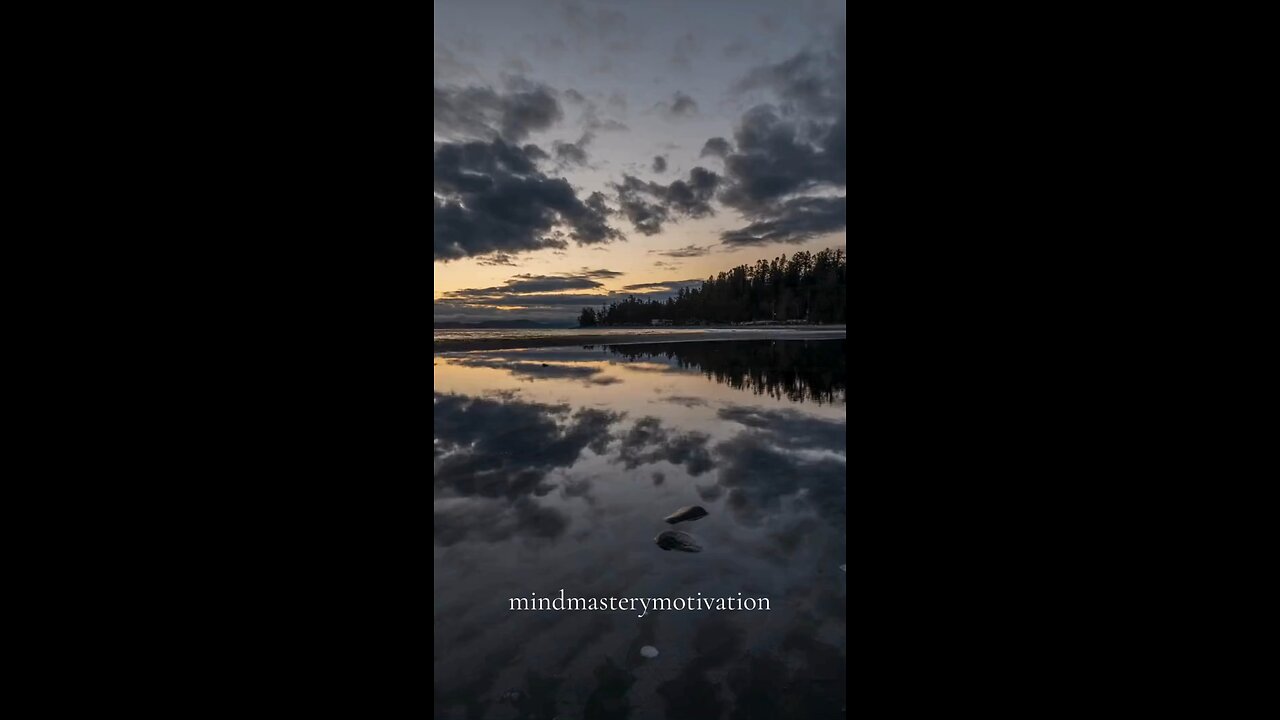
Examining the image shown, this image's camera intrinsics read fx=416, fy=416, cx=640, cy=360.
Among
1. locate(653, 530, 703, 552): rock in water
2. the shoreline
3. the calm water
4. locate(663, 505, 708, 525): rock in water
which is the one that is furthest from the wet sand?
locate(653, 530, 703, 552): rock in water

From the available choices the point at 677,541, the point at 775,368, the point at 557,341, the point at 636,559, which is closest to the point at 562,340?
the point at 557,341

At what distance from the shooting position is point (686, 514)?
415 cm

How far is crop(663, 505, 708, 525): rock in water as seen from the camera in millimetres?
4109

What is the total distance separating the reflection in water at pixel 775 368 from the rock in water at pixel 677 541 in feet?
17.5

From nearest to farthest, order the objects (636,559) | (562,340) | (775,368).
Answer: (636,559) → (775,368) → (562,340)

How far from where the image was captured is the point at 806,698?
240cm

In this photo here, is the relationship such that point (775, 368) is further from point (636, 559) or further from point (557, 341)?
point (557, 341)

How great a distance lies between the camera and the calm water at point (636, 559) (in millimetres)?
2467

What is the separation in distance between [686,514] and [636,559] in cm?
82
